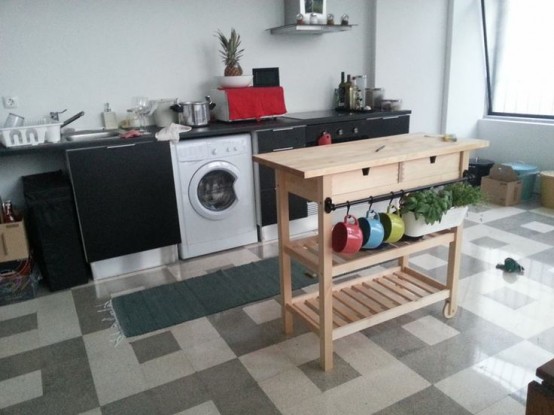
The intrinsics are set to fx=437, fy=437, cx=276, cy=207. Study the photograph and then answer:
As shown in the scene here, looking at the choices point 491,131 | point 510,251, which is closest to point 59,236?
point 510,251

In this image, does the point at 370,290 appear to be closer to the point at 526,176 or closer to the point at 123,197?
the point at 123,197

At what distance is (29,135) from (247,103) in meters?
1.57

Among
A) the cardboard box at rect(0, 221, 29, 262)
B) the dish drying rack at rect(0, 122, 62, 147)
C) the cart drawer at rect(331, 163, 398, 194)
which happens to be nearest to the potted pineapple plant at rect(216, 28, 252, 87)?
the dish drying rack at rect(0, 122, 62, 147)

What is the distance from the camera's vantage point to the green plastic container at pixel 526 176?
173 inches

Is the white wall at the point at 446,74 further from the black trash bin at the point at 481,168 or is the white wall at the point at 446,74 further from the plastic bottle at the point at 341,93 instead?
the plastic bottle at the point at 341,93

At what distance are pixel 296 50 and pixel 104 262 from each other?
8.44ft

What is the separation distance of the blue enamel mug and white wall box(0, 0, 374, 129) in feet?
7.63

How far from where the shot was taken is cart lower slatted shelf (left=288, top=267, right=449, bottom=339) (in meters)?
2.13

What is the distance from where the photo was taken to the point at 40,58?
3150 mm

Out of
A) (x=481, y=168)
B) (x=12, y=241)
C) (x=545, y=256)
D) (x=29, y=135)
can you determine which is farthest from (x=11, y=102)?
(x=481, y=168)

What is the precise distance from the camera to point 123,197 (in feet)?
9.76

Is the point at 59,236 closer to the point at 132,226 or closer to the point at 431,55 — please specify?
the point at 132,226

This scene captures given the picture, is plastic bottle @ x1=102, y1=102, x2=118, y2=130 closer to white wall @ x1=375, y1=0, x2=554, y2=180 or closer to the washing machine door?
the washing machine door

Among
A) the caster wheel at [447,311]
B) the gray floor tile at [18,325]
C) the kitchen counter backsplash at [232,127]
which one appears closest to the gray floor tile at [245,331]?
the caster wheel at [447,311]
